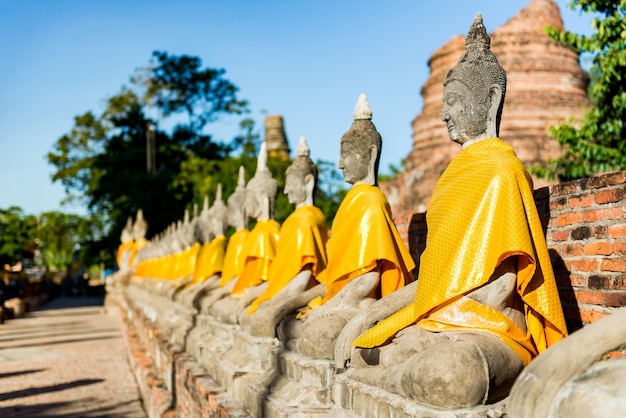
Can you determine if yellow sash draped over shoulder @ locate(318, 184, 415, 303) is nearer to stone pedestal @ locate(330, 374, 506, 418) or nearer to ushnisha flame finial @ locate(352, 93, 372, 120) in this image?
ushnisha flame finial @ locate(352, 93, 372, 120)

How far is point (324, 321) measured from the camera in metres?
4.27

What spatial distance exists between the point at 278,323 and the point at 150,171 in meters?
24.3

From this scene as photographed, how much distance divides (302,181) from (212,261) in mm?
3704

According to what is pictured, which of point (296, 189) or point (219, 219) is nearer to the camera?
point (296, 189)

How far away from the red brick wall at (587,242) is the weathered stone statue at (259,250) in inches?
129

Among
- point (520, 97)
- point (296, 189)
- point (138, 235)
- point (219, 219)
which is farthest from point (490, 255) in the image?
point (138, 235)

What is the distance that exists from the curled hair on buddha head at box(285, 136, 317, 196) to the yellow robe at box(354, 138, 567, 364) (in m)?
2.76

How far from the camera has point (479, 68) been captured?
340 cm

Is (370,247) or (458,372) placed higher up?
(370,247)

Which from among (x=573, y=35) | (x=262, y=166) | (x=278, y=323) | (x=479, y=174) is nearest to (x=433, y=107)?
(x=573, y=35)

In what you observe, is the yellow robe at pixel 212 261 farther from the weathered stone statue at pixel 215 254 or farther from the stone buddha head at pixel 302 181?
the stone buddha head at pixel 302 181

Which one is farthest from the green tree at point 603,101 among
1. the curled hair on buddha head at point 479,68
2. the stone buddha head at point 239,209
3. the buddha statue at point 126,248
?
the buddha statue at point 126,248

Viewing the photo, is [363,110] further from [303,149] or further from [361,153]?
[303,149]

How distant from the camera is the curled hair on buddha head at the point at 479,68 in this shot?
11.1 feet
